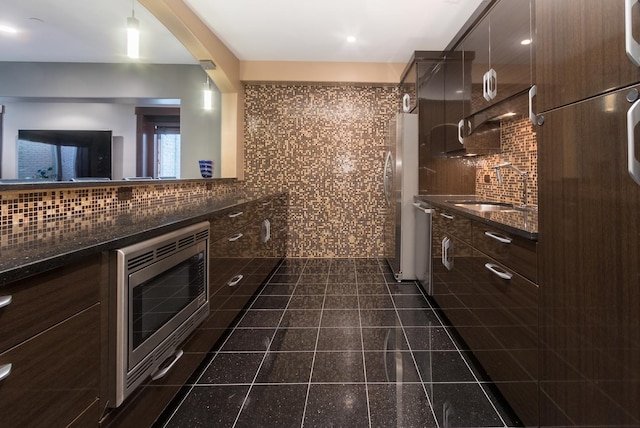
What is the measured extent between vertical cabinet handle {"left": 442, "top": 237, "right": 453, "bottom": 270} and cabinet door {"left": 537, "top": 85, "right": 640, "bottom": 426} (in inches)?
41.8

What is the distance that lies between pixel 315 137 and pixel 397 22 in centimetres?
172

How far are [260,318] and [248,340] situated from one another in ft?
1.13

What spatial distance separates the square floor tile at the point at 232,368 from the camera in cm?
160

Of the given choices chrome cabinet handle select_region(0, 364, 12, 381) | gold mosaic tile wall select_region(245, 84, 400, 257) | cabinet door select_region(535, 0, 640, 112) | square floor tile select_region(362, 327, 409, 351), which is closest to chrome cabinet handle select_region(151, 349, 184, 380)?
chrome cabinet handle select_region(0, 364, 12, 381)

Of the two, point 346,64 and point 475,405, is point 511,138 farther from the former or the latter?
point 346,64

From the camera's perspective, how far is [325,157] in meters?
4.25

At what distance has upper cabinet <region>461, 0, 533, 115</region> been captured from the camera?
175 centimetres

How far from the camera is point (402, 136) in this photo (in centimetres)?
320

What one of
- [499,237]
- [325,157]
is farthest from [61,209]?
[325,157]

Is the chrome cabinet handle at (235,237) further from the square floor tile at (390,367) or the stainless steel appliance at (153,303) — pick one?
the square floor tile at (390,367)

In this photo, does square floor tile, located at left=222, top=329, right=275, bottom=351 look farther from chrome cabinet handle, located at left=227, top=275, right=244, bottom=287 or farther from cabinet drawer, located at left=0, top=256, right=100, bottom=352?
cabinet drawer, located at left=0, top=256, right=100, bottom=352

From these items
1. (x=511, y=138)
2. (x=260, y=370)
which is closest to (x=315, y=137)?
(x=511, y=138)

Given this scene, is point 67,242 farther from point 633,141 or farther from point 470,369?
point 470,369

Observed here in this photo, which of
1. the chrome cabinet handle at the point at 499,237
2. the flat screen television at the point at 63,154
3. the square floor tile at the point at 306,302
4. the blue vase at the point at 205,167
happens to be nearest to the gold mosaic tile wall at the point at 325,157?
the blue vase at the point at 205,167
